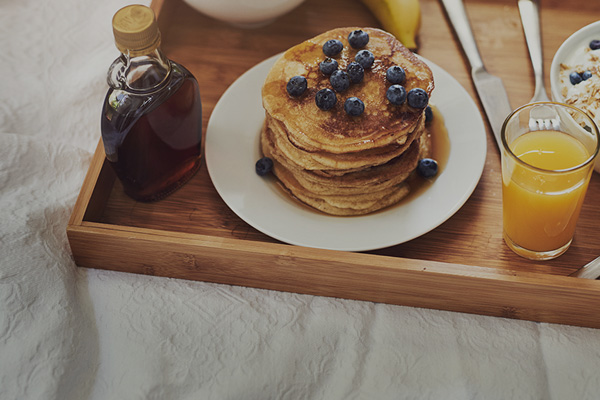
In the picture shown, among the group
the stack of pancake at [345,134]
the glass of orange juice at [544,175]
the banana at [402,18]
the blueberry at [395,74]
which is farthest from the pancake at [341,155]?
the banana at [402,18]

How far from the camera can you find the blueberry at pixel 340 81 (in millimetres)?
1459

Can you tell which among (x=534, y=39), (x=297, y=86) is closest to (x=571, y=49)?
(x=534, y=39)

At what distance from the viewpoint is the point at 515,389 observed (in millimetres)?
1363

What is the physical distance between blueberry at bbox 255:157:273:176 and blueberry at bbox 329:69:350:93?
0.82 feet

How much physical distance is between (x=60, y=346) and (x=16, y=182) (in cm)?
45

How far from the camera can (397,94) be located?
1.43 m

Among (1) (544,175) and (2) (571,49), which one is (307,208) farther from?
(2) (571,49)

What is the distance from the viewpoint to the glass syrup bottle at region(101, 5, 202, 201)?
137cm

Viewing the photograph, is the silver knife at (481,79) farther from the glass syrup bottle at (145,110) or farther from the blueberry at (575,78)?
the glass syrup bottle at (145,110)

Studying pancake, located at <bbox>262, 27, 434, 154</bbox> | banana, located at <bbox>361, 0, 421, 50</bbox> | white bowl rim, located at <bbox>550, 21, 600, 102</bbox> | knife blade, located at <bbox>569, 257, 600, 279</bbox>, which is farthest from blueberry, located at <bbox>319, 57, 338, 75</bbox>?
knife blade, located at <bbox>569, 257, 600, 279</bbox>

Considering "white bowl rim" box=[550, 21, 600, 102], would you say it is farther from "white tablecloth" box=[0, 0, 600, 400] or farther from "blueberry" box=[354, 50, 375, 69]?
"white tablecloth" box=[0, 0, 600, 400]

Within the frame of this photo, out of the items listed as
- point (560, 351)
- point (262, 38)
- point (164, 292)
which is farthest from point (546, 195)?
point (262, 38)

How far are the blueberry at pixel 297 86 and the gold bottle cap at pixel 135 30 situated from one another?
30cm

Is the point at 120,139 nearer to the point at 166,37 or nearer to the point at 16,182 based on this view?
the point at 16,182
